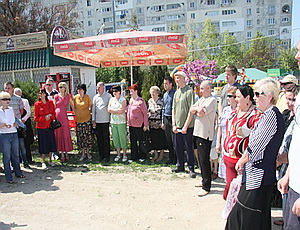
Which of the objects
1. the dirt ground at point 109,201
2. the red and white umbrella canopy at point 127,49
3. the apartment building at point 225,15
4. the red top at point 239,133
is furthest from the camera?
the apartment building at point 225,15

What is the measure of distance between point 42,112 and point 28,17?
2072 cm

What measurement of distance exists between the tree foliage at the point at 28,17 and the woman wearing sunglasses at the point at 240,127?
21662 mm

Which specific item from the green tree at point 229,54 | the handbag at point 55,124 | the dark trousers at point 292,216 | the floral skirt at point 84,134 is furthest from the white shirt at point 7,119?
the green tree at point 229,54

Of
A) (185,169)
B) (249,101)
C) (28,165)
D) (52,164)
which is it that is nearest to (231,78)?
(249,101)

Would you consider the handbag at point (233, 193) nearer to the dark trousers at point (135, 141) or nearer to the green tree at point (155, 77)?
the dark trousers at point (135, 141)

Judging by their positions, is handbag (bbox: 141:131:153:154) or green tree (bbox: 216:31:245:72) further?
green tree (bbox: 216:31:245:72)

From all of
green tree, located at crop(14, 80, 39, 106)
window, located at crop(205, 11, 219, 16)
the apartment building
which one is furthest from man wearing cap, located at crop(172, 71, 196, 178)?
window, located at crop(205, 11, 219, 16)

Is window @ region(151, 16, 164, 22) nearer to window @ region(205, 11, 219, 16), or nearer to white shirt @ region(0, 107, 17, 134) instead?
window @ region(205, 11, 219, 16)

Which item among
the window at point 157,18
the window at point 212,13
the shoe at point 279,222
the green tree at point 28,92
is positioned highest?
the window at point 212,13

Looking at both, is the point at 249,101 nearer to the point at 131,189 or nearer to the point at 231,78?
the point at 231,78

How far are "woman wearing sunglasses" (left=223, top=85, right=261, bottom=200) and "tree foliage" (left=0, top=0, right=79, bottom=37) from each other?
2166 cm

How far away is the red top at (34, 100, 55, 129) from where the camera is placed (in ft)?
19.9

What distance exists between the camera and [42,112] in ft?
19.9

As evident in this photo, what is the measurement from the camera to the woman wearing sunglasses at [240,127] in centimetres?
304
